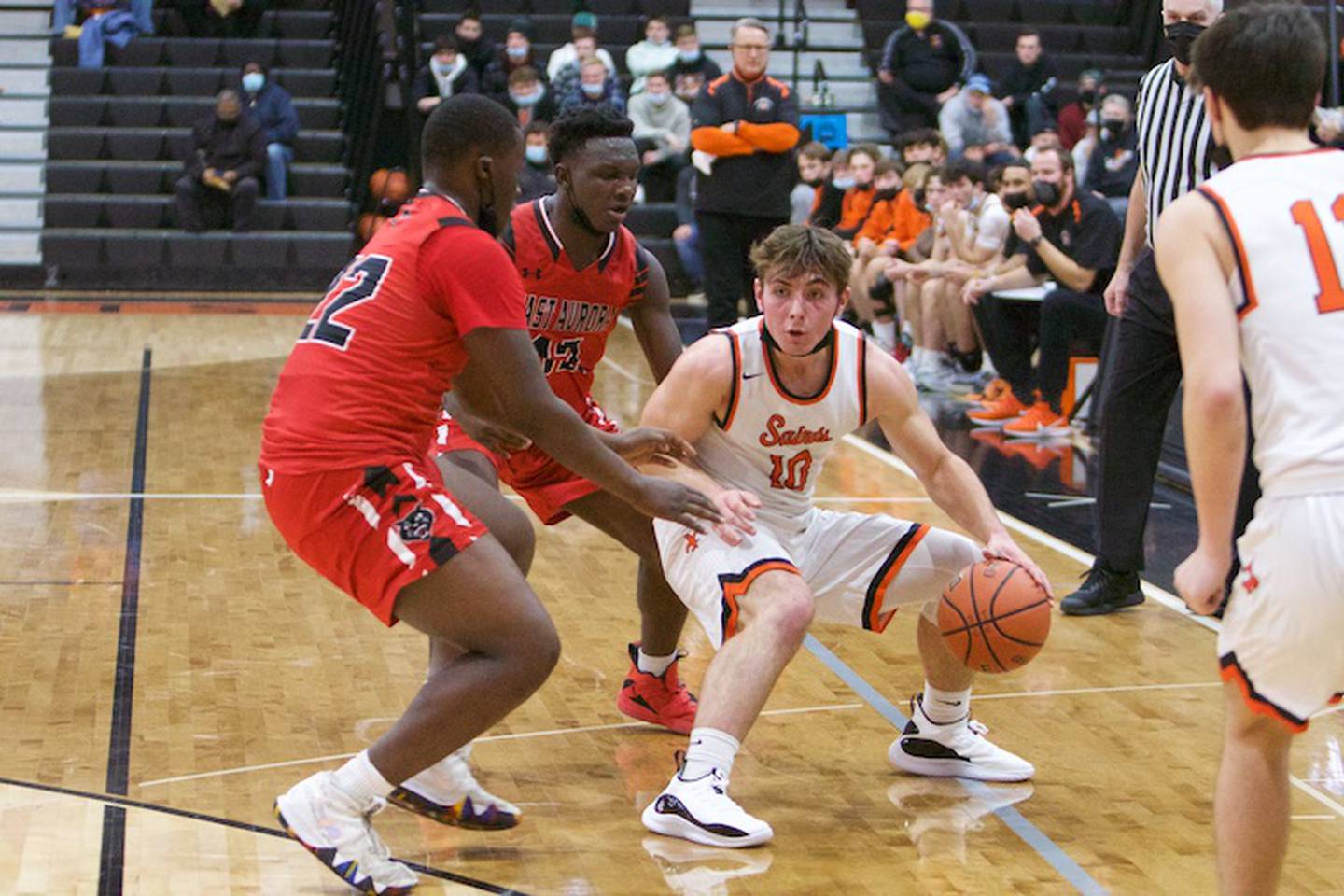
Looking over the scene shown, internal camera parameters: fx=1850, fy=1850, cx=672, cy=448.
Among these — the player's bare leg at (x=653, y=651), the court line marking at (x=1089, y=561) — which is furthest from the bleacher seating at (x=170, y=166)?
the player's bare leg at (x=653, y=651)

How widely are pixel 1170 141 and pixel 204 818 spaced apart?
3.54 metres

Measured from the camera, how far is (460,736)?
362cm

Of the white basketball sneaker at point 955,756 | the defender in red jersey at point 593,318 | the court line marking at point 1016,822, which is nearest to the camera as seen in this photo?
the court line marking at point 1016,822

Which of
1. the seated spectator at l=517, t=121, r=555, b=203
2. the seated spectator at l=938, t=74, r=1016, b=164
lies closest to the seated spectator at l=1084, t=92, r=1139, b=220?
the seated spectator at l=938, t=74, r=1016, b=164

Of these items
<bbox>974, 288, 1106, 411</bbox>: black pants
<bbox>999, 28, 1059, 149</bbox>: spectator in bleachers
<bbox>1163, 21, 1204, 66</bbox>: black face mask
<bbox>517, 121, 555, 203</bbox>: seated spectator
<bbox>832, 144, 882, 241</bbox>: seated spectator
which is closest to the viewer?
<bbox>1163, 21, 1204, 66</bbox>: black face mask

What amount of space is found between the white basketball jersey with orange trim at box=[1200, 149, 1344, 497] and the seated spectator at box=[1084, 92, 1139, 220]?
32.5ft

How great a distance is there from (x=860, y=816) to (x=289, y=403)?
158cm

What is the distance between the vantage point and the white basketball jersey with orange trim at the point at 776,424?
4.36 m

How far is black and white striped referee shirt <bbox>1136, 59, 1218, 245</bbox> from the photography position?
5.65 meters

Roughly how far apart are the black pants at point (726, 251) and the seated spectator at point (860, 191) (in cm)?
164

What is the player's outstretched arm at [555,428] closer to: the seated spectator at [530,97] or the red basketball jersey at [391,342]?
the red basketball jersey at [391,342]

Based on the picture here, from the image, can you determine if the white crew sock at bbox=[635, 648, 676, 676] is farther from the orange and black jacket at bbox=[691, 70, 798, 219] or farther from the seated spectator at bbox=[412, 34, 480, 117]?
the seated spectator at bbox=[412, 34, 480, 117]

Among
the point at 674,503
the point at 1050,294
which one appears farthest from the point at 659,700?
the point at 1050,294

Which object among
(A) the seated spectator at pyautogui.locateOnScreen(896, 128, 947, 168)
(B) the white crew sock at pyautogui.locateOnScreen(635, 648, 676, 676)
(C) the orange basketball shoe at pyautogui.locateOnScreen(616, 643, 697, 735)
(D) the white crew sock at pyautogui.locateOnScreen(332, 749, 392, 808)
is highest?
(A) the seated spectator at pyautogui.locateOnScreen(896, 128, 947, 168)
